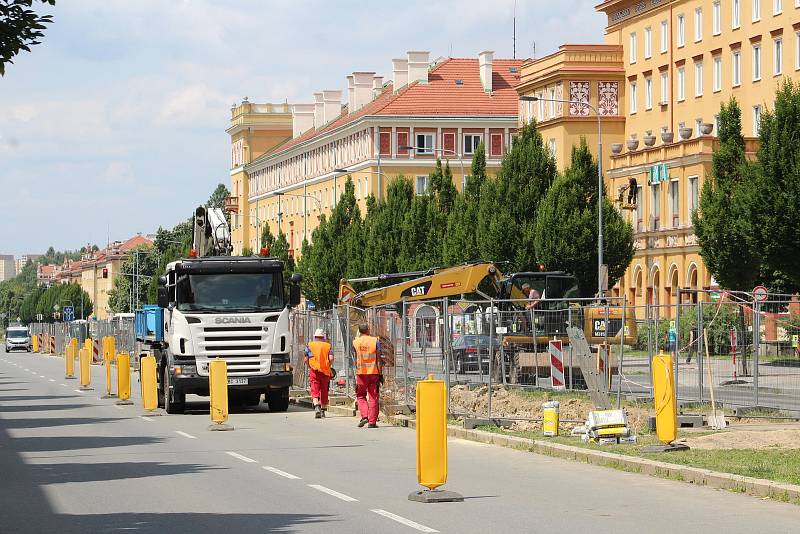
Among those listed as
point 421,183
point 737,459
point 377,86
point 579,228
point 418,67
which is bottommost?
point 737,459

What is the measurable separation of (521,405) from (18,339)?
107 m

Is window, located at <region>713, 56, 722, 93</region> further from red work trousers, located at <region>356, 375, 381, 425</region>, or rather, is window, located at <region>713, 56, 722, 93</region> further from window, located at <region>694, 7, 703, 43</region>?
red work trousers, located at <region>356, 375, 381, 425</region>

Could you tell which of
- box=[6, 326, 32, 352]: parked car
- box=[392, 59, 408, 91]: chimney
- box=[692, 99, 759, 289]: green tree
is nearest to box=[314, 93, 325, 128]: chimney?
box=[392, 59, 408, 91]: chimney

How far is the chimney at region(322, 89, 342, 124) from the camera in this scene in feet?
472

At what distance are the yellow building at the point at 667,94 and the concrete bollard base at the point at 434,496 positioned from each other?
176 feet

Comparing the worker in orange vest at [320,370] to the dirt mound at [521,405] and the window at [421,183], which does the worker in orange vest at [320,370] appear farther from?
the window at [421,183]

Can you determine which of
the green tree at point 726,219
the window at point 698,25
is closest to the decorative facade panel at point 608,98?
the window at point 698,25

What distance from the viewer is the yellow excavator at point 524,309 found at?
27.1 metres

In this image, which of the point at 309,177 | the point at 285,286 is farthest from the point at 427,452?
the point at 309,177

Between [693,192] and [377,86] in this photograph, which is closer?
[693,192]

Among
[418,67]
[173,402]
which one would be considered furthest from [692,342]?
[418,67]

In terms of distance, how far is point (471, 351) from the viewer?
2914cm

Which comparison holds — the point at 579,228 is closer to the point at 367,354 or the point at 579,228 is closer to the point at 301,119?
the point at 367,354

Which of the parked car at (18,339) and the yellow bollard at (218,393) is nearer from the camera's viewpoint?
the yellow bollard at (218,393)
